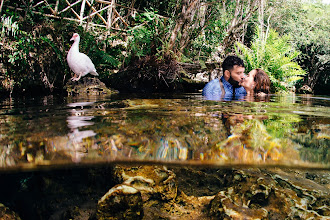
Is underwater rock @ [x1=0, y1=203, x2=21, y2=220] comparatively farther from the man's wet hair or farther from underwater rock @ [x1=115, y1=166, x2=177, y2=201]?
the man's wet hair

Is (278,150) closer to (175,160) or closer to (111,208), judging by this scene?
(175,160)

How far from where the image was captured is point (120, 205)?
1819 mm

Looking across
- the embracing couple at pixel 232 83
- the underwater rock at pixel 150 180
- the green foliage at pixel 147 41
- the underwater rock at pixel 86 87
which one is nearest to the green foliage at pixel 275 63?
the embracing couple at pixel 232 83

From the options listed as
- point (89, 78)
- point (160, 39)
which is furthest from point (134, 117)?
point (160, 39)

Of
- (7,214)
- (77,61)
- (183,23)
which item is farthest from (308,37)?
(7,214)

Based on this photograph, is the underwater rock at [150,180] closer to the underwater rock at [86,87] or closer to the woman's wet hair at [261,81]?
the underwater rock at [86,87]

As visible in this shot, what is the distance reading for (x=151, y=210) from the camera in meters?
2.07

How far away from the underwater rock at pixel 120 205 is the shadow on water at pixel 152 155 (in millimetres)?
194

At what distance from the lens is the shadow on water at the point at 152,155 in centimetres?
174

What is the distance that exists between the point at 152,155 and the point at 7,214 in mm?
1285

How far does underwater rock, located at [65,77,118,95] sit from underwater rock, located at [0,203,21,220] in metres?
4.69

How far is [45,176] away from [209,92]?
4543 mm

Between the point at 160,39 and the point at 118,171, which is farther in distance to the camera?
the point at 160,39

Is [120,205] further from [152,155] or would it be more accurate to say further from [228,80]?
[228,80]
